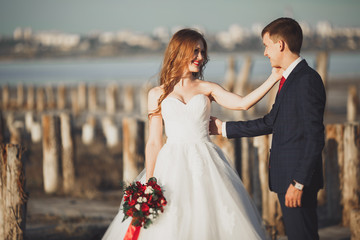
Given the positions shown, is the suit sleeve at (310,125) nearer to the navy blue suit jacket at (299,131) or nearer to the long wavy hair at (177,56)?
the navy blue suit jacket at (299,131)

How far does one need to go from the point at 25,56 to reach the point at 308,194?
105m

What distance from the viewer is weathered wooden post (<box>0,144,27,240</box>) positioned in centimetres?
518

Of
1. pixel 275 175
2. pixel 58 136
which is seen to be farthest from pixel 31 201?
pixel 275 175

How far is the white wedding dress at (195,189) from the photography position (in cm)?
403

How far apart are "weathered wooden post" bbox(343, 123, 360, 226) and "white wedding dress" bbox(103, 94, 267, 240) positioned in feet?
7.87

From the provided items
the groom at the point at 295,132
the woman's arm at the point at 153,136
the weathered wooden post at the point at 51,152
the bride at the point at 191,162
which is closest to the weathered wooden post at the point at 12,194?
the bride at the point at 191,162

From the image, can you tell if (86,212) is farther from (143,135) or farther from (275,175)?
(275,175)

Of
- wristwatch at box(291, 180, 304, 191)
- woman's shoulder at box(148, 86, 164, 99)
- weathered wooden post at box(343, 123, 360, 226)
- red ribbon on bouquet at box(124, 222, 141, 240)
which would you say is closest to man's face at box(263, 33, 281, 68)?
wristwatch at box(291, 180, 304, 191)

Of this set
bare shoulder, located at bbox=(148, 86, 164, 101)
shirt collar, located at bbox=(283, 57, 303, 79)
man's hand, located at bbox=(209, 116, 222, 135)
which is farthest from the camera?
man's hand, located at bbox=(209, 116, 222, 135)

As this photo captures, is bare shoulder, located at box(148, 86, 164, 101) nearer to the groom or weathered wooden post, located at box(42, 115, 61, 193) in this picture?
the groom

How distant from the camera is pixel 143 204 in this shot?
4.02 meters

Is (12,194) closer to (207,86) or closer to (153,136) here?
(153,136)

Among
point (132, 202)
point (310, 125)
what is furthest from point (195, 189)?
point (310, 125)

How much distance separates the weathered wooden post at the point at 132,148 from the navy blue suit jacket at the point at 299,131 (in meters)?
4.00
